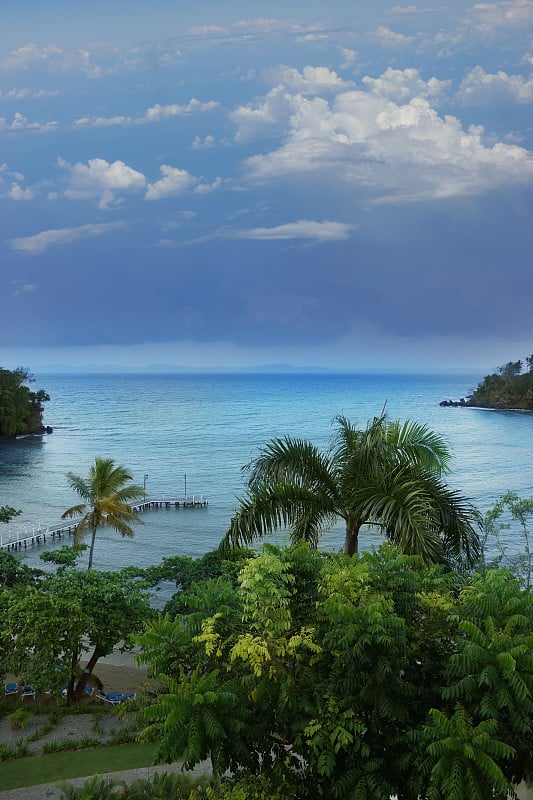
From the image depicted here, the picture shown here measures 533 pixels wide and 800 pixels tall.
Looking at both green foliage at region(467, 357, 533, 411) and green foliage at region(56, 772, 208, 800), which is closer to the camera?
green foliage at region(56, 772, 208, 800)

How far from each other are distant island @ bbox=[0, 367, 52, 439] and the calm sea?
252 centimetres

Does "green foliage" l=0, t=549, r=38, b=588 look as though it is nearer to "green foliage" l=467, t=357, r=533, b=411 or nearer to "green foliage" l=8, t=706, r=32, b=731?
"green foliage" l=8, t=706, r=32, b=731

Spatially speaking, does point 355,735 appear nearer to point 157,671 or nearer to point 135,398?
point 157,671

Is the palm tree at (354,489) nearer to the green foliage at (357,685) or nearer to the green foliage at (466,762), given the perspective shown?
the green foliage at (357,685)

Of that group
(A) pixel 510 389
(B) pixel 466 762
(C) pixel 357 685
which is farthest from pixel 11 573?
(A) pixel 510 389

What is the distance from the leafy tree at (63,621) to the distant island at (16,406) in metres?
66.6

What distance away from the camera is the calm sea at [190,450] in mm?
46250

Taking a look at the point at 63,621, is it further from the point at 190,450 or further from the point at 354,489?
the point at 190,450

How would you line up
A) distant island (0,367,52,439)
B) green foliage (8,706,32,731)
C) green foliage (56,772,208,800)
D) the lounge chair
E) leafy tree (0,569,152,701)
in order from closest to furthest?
green foliage (56,772,208,800), leafy tree (0,569,152,701), green foliage (8,706,32,731), the lounge chair, distant island (0,367,52,439)

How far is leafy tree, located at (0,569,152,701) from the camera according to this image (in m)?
13.5

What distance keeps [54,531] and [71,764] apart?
32024 millimetres

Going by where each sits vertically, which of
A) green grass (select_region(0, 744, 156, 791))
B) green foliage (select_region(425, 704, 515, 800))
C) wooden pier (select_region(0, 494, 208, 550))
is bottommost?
wooden pier (select_region(0, 494, 208, 550))

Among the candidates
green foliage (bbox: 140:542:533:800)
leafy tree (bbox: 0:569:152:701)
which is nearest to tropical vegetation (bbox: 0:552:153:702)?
leafy tree (bbox: 0:569:152:701)

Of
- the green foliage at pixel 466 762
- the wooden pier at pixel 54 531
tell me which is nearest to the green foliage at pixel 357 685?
the green foliage at pixel 466 762
